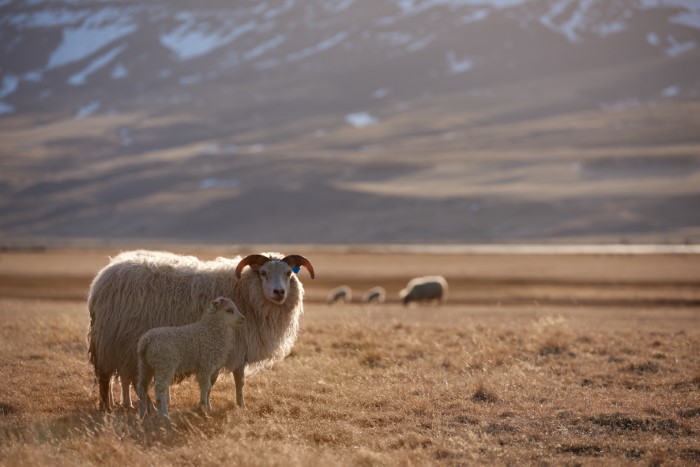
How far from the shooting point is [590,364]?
Answer: 12812mm

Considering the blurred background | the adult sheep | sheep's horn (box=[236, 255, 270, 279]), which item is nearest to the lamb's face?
the adult sheep

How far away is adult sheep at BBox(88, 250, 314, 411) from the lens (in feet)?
34.2

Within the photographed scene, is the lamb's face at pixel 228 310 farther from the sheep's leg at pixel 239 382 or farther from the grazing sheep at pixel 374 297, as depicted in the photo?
the grazing sheep at pixel 374 297

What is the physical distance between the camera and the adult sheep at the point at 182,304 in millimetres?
10430

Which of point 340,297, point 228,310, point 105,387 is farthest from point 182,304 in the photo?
point 340,297

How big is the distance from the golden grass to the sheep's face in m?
1.27

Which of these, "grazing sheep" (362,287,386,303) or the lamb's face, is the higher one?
the lamb's face

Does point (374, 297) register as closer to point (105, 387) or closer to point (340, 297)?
point (340, 297)

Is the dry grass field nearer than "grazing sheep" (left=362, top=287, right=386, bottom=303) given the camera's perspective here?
Yes

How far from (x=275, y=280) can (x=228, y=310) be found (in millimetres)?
925

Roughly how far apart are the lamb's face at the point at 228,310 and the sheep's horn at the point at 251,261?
93 cm

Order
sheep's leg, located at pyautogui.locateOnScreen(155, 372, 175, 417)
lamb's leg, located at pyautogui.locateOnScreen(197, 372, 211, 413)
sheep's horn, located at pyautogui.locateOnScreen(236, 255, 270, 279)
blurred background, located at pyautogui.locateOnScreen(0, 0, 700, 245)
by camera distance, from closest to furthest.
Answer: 1. sheep's leg, located at pyautogui.locateOnScreen(155, 372, 175, 417)
2. lamb's leg, located at pyautogui.locateOnScreen(197, 372, 211, 413)
3. sheep's horn, located at pyautogui.locateOnScreen(236, 255, 270, 279)
4. blurred background, located at pyautogui.locateOnScreen(0, 0, 700, 245)

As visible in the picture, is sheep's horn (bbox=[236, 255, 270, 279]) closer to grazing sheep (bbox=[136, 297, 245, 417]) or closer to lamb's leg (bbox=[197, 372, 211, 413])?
grazing sheep (bbox=[136, 297, 245, 417])

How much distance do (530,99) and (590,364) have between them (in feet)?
632
